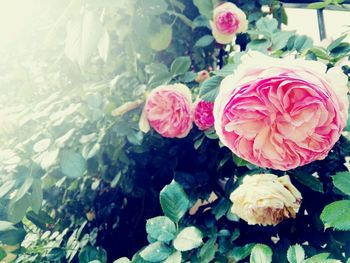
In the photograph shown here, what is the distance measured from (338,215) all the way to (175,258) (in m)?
0.25

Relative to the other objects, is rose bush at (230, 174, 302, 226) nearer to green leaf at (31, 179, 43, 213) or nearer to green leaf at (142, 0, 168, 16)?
green leaf at (31, 179, 43, 213)

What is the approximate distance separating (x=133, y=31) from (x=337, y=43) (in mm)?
498

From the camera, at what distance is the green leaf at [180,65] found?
94cm

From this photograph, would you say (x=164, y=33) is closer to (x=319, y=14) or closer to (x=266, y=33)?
(x=266, y=33)

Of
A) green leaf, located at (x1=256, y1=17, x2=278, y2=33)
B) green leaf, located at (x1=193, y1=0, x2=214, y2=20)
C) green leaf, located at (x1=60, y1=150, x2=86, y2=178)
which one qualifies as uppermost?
green leaf, located at (x1=193, y1=0, x2=214, y2=20)

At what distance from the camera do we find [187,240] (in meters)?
0.57

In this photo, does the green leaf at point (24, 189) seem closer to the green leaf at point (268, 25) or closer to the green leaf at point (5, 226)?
the green leaf at point (5, 226)

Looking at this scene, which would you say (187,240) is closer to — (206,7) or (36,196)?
(36,196)

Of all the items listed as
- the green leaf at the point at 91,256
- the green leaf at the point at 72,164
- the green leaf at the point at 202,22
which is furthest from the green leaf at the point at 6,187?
the green leaf at the point at 202,22

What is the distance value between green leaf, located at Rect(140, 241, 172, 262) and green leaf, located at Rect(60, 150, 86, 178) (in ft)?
0.90

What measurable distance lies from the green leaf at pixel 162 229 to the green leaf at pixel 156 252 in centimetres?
1

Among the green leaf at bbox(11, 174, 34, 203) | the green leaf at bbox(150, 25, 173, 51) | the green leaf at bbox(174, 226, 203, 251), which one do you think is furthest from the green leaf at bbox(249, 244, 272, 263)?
the green leaf at bbox(150, 25, 173, 51)

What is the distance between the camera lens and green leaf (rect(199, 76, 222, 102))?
70 centimetres

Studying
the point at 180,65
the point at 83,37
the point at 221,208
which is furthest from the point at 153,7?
the point at 221,208
